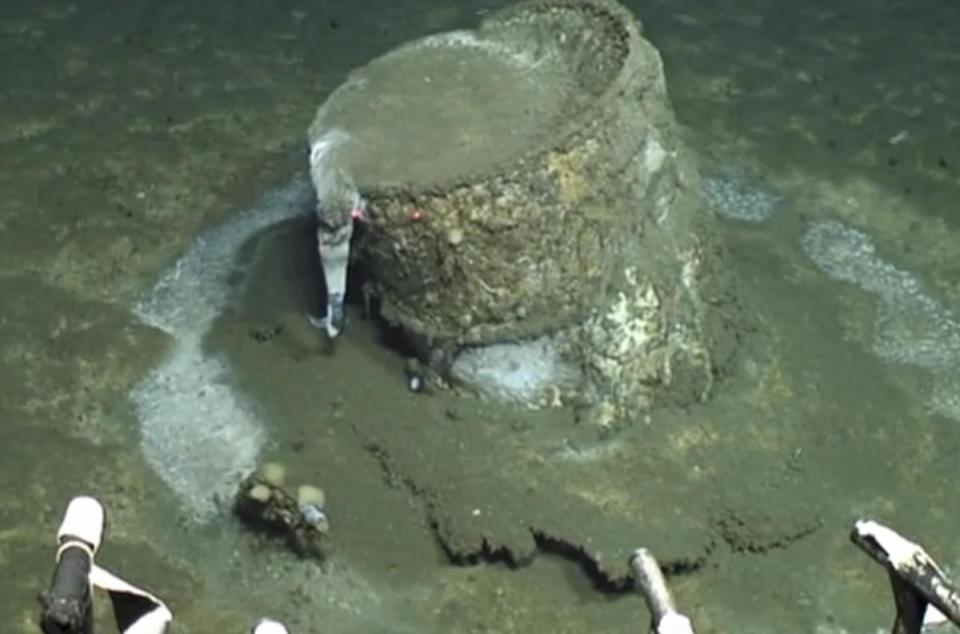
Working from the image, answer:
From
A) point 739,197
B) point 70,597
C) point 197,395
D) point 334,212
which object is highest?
point 70,597

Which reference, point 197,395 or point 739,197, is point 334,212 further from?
point 739,197

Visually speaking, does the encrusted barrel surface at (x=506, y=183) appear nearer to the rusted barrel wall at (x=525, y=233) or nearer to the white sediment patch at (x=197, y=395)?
the rusted barrel wall at (x=525, y=233)

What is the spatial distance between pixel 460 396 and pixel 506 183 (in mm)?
512

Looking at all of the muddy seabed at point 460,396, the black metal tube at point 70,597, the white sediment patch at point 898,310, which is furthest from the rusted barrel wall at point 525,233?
the black metal tube at point 70,597

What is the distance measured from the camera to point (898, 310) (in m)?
4.22

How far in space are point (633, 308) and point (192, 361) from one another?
1.06m

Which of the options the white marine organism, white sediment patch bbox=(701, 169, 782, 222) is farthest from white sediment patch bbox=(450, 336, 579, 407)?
white sediment patch bbox=(701, 169, 782, 222)

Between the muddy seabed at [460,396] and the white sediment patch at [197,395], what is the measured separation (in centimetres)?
2

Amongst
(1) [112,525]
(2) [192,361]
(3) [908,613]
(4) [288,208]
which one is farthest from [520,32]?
(3) [908,613]

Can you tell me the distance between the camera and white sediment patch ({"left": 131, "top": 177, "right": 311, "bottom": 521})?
3676mm

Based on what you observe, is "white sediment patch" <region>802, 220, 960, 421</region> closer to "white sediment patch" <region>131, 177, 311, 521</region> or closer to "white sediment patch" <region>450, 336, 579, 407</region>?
"white sediment patch" <region>450, 336, 579, 407</region>

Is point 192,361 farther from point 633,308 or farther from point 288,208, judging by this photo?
point 633,308

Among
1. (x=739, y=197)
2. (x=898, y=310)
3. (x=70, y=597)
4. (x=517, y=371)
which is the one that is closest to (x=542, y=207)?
(x=517, y=371)

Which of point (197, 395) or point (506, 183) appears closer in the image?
point (506, 183)
